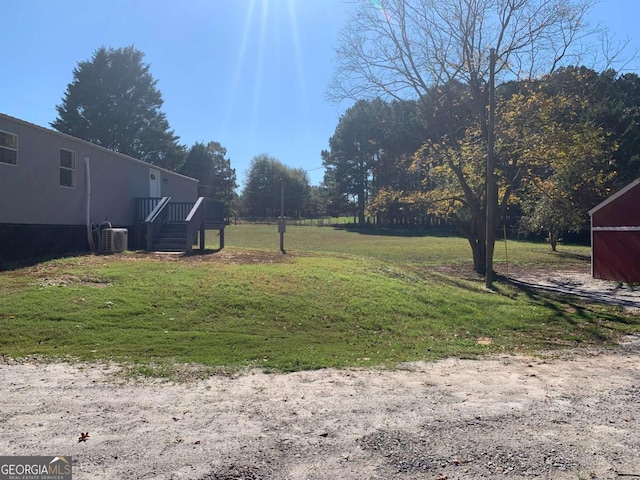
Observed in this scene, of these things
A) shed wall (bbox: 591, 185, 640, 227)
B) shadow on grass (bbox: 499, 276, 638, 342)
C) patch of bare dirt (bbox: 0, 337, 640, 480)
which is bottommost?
shadow on grass (bbox: 499, 276, 638, 342)

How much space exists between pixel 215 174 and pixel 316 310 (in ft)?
213

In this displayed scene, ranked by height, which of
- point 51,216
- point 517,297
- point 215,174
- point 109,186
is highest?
point 215,174

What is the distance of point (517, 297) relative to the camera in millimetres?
15273

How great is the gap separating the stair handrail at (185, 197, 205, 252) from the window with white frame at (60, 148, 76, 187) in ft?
13.0

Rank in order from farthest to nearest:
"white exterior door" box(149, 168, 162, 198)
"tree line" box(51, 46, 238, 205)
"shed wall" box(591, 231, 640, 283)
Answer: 1. "tree line" box(51, 46, 238, 205)
2. "white exterior door" box(149, 168, 162, 198)
3. "shed wall" box(591, 231, 640, 283)

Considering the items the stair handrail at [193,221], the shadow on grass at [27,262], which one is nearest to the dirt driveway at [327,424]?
the shadow on grass at [27,262]

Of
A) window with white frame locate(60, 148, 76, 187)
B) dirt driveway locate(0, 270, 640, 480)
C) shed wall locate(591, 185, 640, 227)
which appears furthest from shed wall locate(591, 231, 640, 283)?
window with white frame locate(60, 148, 76, 187)

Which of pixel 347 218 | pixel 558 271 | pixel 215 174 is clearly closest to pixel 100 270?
pixel 558 271

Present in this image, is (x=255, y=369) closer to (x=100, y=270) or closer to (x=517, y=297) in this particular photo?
(x=100, y=270)

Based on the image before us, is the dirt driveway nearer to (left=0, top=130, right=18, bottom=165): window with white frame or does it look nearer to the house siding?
the house siding

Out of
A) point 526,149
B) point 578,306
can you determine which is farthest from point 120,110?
point 578,306

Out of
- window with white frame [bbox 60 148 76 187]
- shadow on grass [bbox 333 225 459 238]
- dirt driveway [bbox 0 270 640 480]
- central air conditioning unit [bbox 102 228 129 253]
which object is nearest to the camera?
dirt driveway [bbox 0 270 640 480]

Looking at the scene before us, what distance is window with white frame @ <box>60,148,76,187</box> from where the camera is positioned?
14311mm

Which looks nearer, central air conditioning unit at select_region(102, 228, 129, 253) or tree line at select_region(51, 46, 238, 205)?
central air conditioning unit at select_region(102, 228, 129, 253)
